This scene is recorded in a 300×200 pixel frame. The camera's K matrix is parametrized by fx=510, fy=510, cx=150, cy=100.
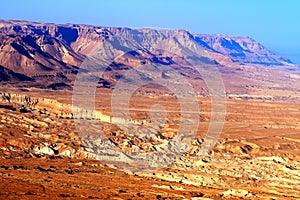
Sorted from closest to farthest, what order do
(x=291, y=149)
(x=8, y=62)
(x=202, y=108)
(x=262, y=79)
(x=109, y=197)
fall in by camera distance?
1. (x=109, y=197)
2. (x=291, y=149)
3. (x=202, y=108)
4. (x=8, y=62)
5. (x=262, y=79)

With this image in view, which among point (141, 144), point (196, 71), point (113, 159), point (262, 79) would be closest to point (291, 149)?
point (141, 144)

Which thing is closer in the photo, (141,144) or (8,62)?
(141,144)

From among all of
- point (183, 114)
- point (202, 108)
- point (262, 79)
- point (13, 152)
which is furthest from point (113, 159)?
point (262, 79)

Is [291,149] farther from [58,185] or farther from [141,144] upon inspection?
[58,185]

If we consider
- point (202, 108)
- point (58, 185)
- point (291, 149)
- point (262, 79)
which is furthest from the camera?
point (262, 79)

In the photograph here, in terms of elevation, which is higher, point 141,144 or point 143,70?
point 143,70

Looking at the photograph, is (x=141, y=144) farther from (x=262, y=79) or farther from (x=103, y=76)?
(x=262, y=79)
